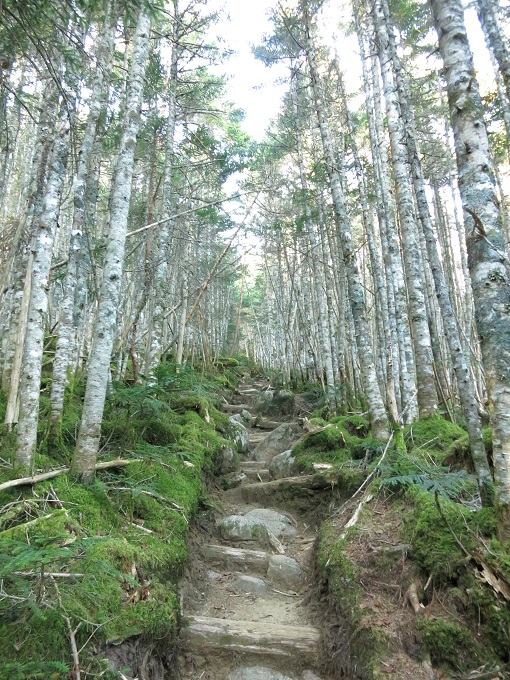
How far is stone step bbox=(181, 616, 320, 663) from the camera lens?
10.6 feet

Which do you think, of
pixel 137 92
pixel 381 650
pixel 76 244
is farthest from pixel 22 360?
pixel 381 650

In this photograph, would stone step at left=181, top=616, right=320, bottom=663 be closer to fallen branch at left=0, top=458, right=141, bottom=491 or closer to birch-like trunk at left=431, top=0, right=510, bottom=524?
fallen branch at left=0, top=458, right=141, bottom=491

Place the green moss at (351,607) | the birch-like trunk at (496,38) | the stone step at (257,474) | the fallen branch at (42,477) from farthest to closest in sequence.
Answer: the stone step at (257,474), the birch-like trunk at (496,38), the fallen branch at (42,477), the green moss at (351,607)

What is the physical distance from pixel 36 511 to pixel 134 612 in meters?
1.07

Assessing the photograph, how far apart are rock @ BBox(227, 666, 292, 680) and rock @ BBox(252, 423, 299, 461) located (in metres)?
4.88

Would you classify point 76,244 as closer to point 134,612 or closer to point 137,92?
point 137,92

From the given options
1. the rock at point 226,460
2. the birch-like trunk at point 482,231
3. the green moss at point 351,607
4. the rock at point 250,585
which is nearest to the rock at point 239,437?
the rock at point 226,460

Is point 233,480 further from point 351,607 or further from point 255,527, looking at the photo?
point 351,607

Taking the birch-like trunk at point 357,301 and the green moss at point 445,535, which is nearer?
the green moss at point 445,535

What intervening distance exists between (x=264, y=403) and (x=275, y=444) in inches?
170

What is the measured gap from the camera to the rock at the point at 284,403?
39.3 ft

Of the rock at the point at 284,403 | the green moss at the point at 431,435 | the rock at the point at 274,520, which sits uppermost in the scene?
the rock at the point at 284,403

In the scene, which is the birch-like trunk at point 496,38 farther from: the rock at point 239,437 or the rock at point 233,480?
the rock at point 239,437

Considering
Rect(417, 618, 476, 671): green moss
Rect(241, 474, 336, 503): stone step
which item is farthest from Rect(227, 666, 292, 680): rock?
Rect(241, 474, 336, 503): stone step
